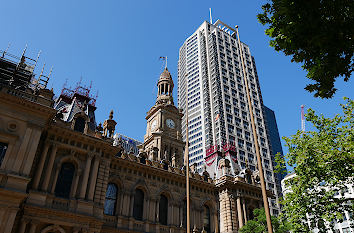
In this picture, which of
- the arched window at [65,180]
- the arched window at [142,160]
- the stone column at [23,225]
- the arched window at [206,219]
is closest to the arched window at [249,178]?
the arched window at [206,219]

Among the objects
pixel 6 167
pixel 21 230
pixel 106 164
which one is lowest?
pixel 21 230

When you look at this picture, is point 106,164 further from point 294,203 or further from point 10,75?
point 294,203

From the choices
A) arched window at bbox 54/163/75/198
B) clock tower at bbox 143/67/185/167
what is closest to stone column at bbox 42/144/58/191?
arched window at bbox 54/163/75/198

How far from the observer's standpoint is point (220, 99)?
97.9 meters

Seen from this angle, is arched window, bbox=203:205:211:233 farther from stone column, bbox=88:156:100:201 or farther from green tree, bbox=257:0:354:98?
green tree, bbox=257:0:354:98

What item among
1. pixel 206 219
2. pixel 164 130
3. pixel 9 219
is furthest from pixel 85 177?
pixel 164 130

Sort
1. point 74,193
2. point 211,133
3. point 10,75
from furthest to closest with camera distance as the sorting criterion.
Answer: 1. point 211,133
2. point 10,75
3. point 74,193

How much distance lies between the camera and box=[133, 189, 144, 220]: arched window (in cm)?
3022

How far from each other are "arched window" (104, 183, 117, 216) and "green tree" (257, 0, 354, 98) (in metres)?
23.9

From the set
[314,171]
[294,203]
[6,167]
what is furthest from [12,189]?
[314,171]

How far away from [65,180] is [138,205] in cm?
863

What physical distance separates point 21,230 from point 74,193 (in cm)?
515

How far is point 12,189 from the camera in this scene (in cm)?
2025

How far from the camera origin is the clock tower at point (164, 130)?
1834 inches
